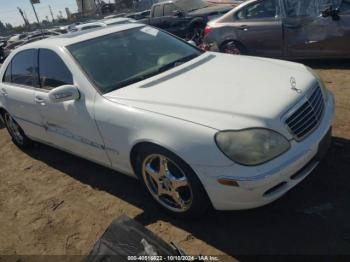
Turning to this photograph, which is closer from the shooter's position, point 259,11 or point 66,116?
point 66,116

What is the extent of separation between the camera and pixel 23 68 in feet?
16.2

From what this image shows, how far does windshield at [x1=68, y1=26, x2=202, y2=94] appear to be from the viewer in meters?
3.88

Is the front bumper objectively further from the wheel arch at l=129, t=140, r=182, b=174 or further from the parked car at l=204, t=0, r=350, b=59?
the parked car at l=204, t=0, r=350, b=59

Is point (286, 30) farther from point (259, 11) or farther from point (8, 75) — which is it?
point (8, 75)

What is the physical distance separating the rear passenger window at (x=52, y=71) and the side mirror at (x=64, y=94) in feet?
0.68

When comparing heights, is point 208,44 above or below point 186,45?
below

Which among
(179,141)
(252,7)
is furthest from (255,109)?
(252,7)

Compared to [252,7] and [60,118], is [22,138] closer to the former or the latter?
[60,118]

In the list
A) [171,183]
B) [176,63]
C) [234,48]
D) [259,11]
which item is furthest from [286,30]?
[171,183]

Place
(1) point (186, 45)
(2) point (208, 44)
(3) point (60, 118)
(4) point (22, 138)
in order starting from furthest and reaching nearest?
(2) point (208, 44) < (4) point (22, 138) < (1) point (186, 45) < (3) point (60, 118)

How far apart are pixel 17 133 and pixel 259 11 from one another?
477 centimetres

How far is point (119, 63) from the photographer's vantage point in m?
4.05

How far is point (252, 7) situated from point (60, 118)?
4890 millimetres

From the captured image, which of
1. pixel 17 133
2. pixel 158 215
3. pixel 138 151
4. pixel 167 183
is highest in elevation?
pixel 138 151
